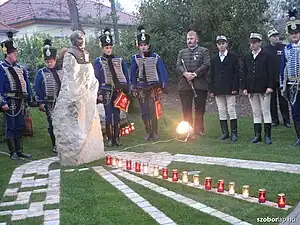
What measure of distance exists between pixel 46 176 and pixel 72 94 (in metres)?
1.37

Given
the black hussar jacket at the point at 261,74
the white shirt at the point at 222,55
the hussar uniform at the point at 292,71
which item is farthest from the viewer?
the white shirt at the point at 222,55

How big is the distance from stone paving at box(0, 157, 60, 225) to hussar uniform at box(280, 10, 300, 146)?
13.4 ft

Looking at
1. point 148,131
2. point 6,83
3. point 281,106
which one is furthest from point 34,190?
point 281,106

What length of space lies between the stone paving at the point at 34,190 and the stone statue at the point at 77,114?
1.57 feet

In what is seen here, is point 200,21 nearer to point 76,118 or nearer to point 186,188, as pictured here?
point 76,118

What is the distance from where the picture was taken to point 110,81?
27.9 ft

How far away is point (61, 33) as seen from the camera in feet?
90.5

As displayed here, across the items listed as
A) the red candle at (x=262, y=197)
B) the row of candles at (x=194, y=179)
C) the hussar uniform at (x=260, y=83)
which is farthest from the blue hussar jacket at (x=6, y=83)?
the red candle at (x=262, y=197)

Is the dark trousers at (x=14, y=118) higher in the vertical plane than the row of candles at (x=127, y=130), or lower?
higher

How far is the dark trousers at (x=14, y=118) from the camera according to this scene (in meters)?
7.90

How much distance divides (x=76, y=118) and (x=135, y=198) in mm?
2314

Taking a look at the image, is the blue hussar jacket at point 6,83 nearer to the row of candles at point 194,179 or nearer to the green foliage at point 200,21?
the row of candles at point 194,179

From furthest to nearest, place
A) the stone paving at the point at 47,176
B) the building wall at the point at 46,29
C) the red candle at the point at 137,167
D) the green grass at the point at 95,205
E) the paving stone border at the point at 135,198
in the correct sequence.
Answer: the building wall at the point at 46,29
the red candle at the point at 137,167
the stone paving at the point at 47,176
the green grass at the point at 95,205
the paving stone border at the point at 135,198

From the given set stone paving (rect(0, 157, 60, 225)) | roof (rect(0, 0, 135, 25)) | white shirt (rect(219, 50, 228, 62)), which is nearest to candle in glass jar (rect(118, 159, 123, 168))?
stone paving (rect(0, 157, 60, 225))
